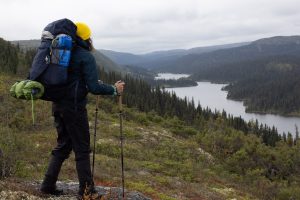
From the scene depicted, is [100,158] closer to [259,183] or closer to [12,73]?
[259,183]

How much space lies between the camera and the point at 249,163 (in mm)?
38062

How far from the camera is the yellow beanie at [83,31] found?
7.38m

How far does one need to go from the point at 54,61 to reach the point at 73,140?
4.99 feet

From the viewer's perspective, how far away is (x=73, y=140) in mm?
7445

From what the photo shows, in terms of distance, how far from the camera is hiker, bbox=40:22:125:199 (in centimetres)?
714

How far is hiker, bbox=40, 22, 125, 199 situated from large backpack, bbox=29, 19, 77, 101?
0.19 metres

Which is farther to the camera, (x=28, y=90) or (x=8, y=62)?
(x=8, y=62)

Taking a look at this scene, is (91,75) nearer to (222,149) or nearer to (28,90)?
(28,90)

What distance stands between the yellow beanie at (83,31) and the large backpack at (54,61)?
0.25 meters

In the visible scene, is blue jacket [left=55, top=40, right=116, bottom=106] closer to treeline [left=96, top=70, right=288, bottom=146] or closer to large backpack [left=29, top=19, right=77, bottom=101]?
large backpack [left=29, top=19, right=77, bottom=101]

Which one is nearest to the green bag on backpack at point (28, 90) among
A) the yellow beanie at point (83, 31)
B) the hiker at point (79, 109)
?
the hiker at point (79, 109)

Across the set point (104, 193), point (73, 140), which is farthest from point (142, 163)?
point (73, 140)

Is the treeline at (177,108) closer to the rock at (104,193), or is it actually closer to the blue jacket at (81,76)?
the rock at (104,193)

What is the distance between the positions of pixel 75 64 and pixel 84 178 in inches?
85.8
